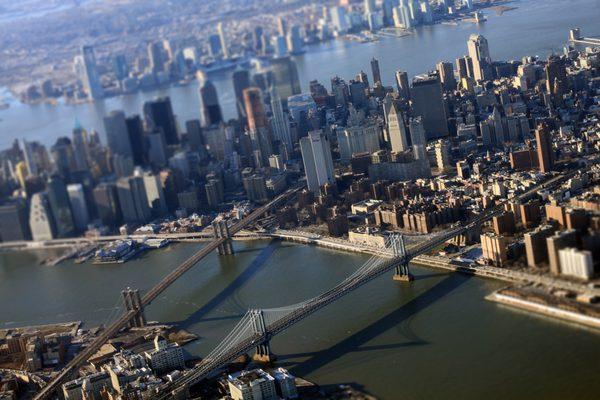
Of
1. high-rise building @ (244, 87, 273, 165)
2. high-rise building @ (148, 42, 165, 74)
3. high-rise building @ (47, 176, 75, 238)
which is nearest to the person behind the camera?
high-rise building @ (47, 176, 75, 238)

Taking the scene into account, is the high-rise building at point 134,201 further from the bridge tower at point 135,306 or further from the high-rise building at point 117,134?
the bridge tower at point 135,306

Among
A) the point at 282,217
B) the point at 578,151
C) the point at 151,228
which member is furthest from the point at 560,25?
the point at 151,228

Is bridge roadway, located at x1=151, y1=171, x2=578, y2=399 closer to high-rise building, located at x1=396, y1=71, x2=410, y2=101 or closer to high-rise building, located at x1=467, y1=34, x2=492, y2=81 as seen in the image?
high-rise building, located at x1=467, y1=34, x2=492, y2=81

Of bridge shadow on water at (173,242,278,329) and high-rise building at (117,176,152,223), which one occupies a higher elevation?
high-rise building at (117,176,152,223)

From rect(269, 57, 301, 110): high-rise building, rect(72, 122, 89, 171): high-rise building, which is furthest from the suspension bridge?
rect(72, 122, 89, 171): high-rise building

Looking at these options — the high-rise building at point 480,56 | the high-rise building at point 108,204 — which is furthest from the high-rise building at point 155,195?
the high-rise building at point 480,56

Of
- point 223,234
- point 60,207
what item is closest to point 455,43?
point 223,234

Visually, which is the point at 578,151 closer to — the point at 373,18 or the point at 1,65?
the point at 373,18
